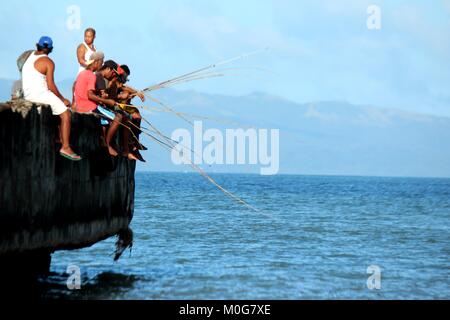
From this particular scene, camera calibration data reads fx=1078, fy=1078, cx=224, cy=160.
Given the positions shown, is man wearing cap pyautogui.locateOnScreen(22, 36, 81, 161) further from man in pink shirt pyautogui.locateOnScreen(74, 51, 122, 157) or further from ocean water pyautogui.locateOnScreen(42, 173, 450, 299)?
ocean water pyautogui.locateOnScreen(42, 173, 450, 299)

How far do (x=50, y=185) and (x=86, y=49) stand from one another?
3.11 metres

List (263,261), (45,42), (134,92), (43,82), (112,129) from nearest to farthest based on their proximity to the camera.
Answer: (45,42)
(43,82)
(112,129)
(134,92)
(263,261)

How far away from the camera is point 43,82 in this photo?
1271 centimetres

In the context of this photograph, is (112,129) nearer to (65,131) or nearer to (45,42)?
(65,131)

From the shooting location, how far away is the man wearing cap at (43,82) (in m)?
12.6

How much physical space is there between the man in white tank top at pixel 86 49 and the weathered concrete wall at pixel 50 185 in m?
0.98

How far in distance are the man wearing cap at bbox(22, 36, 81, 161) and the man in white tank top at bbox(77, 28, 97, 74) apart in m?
2.09

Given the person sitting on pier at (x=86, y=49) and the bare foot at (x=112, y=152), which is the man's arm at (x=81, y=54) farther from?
the bare foot at (x=112, y=152)

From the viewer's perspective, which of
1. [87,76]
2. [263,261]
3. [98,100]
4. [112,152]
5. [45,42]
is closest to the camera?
[45,42]

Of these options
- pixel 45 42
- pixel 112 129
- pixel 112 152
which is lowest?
pixel 112 152

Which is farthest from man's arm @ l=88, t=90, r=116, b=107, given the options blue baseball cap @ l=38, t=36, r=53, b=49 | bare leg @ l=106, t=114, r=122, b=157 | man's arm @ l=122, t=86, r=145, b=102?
blue baseball cap @ l=38, t=36, r=53, b=49

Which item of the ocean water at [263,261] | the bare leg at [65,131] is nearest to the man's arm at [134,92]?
the ocean water at [263,261]

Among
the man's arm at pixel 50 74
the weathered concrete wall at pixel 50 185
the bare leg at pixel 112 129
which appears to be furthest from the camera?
the bare leg at pixel 112 129

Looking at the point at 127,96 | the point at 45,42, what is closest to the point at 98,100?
the point at 127,96
